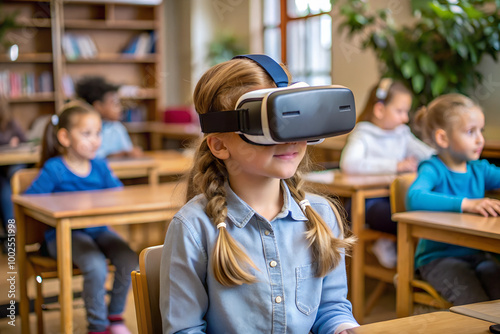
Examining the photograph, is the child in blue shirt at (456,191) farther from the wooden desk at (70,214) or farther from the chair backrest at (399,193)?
the wooden desk at (70,214)

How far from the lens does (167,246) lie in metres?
1.18

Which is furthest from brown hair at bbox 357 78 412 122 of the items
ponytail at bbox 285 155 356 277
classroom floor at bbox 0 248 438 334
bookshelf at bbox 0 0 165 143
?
bookshelf at bbox 0 0 165 143

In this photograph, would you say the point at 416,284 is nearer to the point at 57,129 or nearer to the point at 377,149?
the point at 377,149

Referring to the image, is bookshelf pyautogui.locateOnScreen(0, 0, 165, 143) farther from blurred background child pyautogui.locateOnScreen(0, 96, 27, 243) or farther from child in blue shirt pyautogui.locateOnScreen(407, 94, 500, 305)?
child in blue shirt pyautogui.locateOnScreen(407, 94, 500, 305)

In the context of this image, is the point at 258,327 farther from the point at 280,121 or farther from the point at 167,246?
the point at 280,121

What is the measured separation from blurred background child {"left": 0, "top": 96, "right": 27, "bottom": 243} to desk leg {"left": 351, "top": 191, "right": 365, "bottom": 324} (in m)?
2.69

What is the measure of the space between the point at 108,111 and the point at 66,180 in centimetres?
217

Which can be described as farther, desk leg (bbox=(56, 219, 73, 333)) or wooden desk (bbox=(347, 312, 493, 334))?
desk leg (bbox=(56, 219, 73, 333))

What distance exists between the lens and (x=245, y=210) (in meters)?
1.22

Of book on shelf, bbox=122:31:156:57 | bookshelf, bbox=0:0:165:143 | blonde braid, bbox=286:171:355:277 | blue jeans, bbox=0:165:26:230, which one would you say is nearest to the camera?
blonde braid, bbox=286:171:355:277

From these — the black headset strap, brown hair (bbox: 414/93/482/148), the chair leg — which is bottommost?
the chair leg

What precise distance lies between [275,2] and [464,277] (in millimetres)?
4607

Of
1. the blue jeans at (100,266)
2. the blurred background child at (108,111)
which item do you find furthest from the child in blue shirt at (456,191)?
the blurred background child at (108,111)

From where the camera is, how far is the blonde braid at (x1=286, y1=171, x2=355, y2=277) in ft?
4.08
